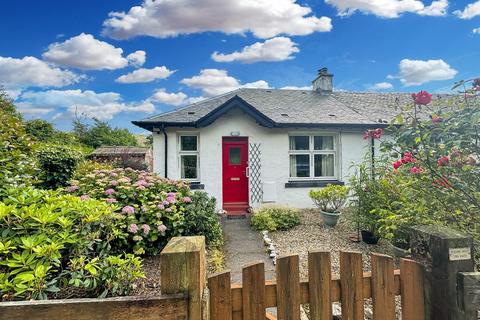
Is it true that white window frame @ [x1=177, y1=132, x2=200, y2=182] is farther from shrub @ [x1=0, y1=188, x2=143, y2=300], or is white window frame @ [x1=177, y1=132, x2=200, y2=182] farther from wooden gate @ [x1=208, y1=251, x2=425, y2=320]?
wooden gate @ [x1=208, y1=251, x2=425, y2=320]

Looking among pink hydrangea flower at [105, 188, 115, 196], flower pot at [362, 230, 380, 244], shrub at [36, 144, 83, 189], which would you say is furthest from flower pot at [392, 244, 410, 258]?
shrub at [36, 144, 83, 189]

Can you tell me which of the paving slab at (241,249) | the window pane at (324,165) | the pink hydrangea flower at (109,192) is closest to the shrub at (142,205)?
the pink hydrangea flower at (109,192)

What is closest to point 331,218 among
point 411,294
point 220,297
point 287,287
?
point 411,294

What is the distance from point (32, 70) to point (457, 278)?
2082 centimetres

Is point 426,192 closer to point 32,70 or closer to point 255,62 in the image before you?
point 255,62

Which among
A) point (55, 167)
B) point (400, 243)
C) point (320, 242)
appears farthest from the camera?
point (55, 167)

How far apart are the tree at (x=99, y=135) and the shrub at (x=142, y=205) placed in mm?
18891

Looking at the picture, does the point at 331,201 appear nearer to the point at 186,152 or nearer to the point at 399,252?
the point at 399,252

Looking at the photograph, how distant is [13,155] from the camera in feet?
11.8

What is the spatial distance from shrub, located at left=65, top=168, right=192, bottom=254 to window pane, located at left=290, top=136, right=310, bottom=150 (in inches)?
194

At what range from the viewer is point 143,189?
4270 millimetres

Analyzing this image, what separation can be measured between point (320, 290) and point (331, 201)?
5.37 meters

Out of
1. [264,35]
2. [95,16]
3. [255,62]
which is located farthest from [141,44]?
[255,62]

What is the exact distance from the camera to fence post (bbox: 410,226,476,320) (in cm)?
132
